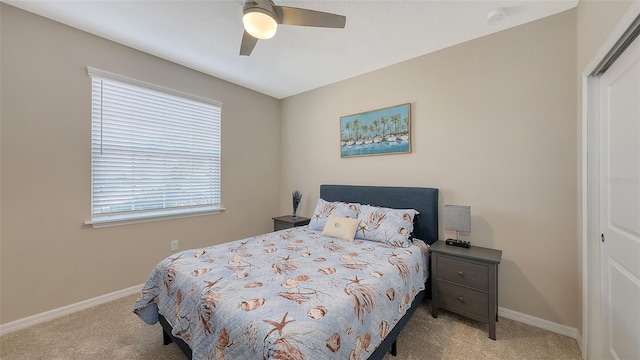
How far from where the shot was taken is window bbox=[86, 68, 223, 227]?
99.0 inches

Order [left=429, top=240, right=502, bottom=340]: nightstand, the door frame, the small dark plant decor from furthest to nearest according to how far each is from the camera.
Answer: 1. the small dark plant decor
2. [left=429, top=240, right=502, bottom=340]: nightstand
3. the door frame

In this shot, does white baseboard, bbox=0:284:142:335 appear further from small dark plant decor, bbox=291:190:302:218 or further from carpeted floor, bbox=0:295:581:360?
small dark plant decor, bbox=291:190:302:218

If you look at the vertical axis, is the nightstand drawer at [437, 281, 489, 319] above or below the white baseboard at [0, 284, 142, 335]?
above

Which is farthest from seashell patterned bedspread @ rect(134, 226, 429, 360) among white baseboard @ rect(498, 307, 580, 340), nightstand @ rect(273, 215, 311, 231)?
nightstand @ rect(273, 215, 311, 231)

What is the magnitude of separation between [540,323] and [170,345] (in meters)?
3.11

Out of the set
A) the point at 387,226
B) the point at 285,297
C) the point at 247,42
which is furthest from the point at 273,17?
the point at 387,226

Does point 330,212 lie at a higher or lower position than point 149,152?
lower

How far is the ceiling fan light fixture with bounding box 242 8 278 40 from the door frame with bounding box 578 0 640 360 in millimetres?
2151

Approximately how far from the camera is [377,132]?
3092mm

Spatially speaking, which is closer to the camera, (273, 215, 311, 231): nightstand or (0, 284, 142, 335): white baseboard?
(0, 284, 142, 335): white baseboard

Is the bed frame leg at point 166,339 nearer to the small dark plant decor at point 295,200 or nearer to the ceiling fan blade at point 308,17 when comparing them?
the small dark plant decor at point 295,200

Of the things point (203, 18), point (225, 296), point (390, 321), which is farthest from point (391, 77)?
point (225, 296)

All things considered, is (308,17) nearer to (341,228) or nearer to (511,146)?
(341,228)

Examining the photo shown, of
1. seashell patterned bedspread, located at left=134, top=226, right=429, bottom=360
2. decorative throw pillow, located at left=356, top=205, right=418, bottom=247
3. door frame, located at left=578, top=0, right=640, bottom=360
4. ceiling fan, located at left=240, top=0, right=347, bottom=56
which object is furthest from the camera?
decorative throw pillow, located at left=356, top=205, right=418, bottom=247
